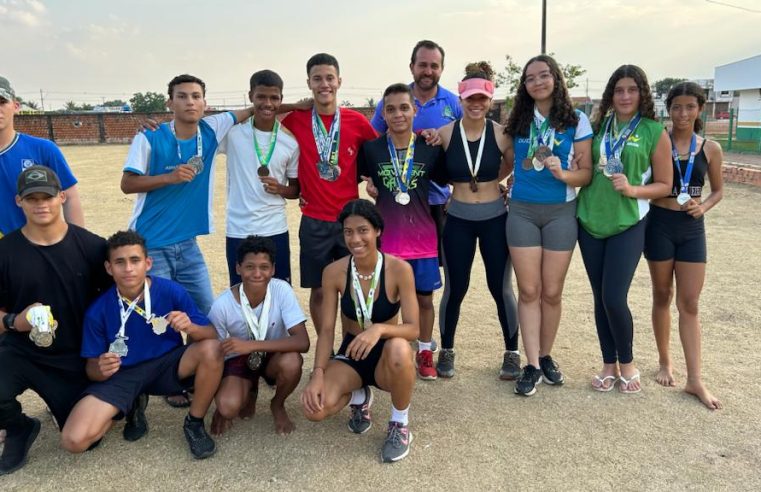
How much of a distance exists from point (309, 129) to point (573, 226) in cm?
225

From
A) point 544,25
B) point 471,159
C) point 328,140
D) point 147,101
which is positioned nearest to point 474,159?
point 471,159

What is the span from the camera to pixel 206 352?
147 inches

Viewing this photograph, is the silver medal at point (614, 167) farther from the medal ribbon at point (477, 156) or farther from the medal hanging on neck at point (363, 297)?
the medal hanging on neck at point (363, 297)

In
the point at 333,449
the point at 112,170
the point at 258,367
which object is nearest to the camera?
Answer: the point at 333,449

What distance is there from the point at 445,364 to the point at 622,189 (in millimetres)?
1983

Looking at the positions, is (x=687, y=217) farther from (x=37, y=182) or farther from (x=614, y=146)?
(x=37, y=182)

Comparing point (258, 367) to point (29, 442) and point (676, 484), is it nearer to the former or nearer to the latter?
point (29, 442)

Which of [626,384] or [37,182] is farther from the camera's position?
[626,384]

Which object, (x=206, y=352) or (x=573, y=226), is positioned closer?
(x=206, y=352)

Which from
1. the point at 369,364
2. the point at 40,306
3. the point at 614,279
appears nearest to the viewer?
the point at 40,306

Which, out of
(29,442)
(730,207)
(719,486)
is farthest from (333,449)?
(730,207)

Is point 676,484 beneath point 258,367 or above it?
beneath

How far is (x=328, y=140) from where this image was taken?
4672mm

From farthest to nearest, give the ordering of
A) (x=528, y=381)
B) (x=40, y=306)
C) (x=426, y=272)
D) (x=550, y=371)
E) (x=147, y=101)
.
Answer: (x=147, y=101), (x=426, y=272), (x=550, y=371), (x=528, y=381), (x=40, y=306)
